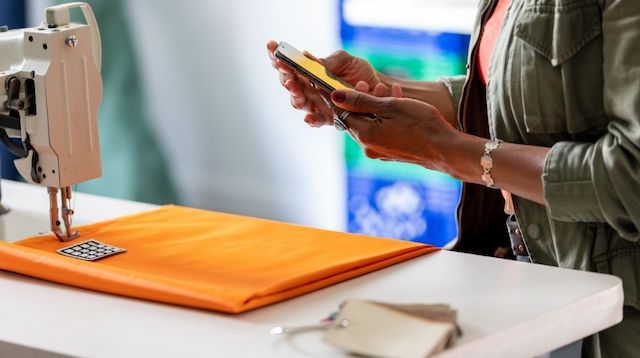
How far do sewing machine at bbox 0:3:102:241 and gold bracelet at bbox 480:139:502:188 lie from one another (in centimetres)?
66

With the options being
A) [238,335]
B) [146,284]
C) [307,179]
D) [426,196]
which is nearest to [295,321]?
[238,335]

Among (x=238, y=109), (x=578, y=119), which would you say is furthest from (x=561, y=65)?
(x=238, y=109)

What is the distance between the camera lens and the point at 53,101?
6.01 feet

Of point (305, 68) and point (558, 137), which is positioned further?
point (305, 68)

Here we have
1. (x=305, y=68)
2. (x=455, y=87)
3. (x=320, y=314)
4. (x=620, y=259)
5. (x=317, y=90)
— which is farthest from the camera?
(x=455, y=87)

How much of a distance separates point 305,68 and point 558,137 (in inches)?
18.4

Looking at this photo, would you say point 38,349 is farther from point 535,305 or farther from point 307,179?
point 307,179

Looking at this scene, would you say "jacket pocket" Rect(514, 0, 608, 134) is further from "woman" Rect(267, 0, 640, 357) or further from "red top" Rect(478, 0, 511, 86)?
"red top" Rect(478, 0, 511, 86)

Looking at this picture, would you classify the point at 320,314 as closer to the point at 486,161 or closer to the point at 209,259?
the point at 209,259

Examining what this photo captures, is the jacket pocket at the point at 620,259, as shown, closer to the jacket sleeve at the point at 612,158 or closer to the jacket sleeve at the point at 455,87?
the jacket sleeve at the point at 612,158

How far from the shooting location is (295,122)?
13.9 feet

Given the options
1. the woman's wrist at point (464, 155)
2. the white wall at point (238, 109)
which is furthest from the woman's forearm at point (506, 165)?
the white wall at point (238, 109)

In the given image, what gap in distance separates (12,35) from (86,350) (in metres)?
0.69

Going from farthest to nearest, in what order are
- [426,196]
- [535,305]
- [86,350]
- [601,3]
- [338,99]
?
[426,196]
[338,99]
[601,3]
[535,305]
[86,350]
